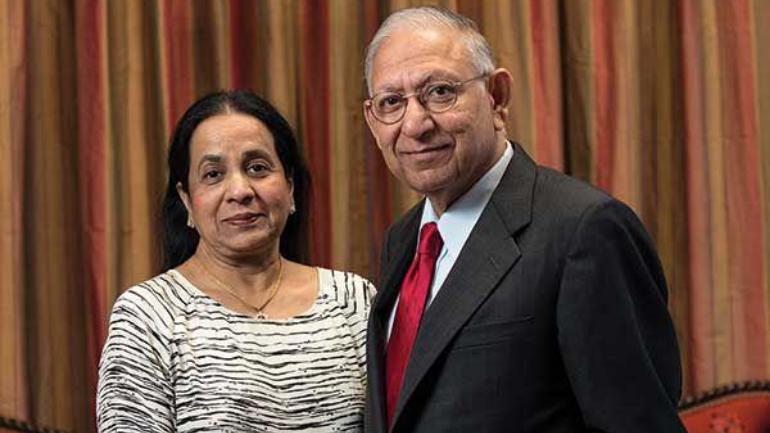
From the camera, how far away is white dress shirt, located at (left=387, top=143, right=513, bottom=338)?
5.49 ft

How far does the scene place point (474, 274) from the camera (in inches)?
62.3

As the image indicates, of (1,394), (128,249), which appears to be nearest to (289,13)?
(128,249)

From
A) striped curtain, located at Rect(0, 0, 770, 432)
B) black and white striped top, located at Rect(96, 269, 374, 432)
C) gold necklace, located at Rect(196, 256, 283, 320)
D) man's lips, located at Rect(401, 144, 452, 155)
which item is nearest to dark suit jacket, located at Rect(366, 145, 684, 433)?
man's lips, located at Rect(401, 144, 452, 155)

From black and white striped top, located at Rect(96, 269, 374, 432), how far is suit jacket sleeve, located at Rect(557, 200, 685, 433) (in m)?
0.58

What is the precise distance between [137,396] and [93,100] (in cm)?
99

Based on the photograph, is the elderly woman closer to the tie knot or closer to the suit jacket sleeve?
the tie knot

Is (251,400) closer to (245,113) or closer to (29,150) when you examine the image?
(245,113)

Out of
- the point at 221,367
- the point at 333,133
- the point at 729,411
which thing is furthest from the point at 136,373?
the point at 729,411

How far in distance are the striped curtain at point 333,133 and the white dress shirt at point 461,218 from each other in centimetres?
103

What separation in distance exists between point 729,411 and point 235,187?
1.34m

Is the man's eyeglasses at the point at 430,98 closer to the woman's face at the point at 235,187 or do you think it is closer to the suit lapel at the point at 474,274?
the suit lapel at the point at 474,274

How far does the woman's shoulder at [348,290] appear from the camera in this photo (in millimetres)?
2061

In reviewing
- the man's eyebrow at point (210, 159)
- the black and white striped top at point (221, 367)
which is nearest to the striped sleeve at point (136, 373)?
the black and white striped top at point (221, 367)

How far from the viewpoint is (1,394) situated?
100 inches
